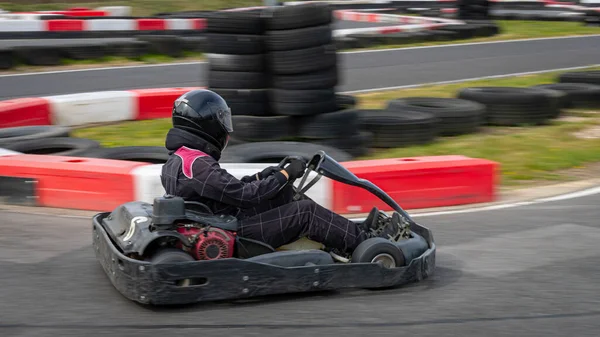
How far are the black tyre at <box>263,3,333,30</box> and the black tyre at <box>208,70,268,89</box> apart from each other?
42cm

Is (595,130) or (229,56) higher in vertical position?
(229,56)

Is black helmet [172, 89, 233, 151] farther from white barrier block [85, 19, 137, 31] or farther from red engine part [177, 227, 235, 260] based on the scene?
white barrier block [85, 19, 137, 31]

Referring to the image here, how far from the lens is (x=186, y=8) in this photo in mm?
23547

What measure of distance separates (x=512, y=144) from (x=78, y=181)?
4335mm

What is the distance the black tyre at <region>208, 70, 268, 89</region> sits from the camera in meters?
7.27

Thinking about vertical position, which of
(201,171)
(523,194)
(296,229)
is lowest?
(523,194)

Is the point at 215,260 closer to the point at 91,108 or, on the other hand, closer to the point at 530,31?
the point at 91,108

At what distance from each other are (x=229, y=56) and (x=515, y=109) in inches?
137

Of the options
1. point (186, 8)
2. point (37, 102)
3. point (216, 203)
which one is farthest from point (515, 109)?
point (186, 8)

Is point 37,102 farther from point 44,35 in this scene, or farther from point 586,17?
point 586,17

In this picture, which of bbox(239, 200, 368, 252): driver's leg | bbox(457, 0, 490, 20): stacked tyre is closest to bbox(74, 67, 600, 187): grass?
bbox(239, 200, 368, 252): driver's leg

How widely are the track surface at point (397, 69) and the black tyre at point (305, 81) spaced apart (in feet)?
15.4

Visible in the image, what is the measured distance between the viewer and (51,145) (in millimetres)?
6988

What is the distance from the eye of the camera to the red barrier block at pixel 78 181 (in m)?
6.02
